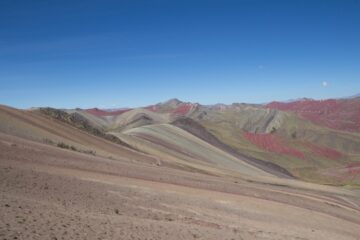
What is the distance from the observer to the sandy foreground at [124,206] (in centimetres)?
1474

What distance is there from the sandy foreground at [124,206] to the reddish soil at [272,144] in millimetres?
117844

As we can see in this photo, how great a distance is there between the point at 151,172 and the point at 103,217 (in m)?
17.8

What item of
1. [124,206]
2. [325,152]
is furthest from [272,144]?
[124,206]

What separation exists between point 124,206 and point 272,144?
474 feet

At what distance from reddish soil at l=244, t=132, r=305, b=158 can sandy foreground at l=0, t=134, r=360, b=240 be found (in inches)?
4640

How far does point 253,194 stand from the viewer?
112 feet

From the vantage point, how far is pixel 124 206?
20.0m

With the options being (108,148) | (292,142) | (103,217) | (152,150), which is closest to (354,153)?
(292,142)

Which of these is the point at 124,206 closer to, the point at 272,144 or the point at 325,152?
the point at 272,144

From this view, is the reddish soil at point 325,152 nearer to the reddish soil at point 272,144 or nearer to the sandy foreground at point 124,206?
the reddish soil at point 272,144

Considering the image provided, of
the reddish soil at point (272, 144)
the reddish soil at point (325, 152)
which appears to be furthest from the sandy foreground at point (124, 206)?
the reddish soil at point (325, 152)

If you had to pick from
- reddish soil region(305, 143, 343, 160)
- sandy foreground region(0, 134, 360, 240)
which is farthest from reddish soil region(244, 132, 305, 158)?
sandy foreground region(0, 134, 360, 240)

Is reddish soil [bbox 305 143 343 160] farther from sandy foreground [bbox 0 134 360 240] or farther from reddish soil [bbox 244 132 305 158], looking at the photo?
sandy foreground [bbox 0 134 360 240]

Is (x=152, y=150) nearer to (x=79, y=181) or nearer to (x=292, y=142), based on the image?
(x=79, y=181)
